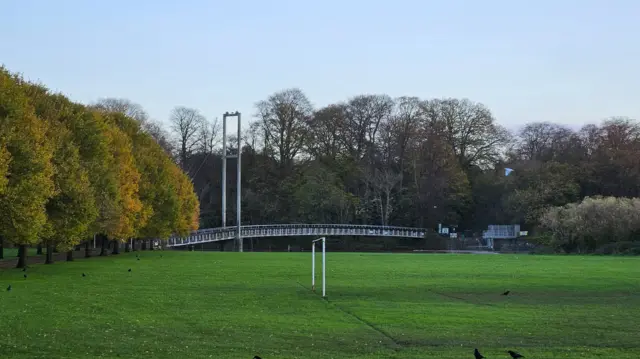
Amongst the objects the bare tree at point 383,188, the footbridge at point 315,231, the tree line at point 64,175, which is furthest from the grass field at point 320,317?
the bare tree at point 383,188

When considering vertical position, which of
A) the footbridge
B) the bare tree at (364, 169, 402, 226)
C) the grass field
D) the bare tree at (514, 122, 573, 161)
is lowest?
the grass field

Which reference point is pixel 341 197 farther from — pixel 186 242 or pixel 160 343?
pixel 160 343

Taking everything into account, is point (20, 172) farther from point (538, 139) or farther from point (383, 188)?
point (538, 139)

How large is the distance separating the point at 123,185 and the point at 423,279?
26.3m

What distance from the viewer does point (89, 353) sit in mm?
12336

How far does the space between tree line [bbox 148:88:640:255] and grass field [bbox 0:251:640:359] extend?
188 ft

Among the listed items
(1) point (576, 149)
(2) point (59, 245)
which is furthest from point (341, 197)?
(2) point (59, 245)

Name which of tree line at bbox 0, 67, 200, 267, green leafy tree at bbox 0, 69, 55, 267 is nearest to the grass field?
green leafy tree at bbox 0, 69, 55, 267

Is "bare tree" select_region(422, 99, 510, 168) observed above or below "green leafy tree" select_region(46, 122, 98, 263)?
above

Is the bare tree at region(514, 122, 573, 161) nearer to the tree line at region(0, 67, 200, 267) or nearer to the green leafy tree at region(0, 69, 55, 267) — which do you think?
the tree line at region(0, 67, 200, 267)

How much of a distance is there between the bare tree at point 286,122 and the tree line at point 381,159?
0.42ft

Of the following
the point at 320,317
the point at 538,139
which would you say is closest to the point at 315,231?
the point at 538,139

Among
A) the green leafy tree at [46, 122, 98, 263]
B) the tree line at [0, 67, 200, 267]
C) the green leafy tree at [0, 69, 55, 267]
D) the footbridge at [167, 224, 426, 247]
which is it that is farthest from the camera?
the footbridge at [167, 224, 426, 247]

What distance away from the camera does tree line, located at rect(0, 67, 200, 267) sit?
30.6 meters
